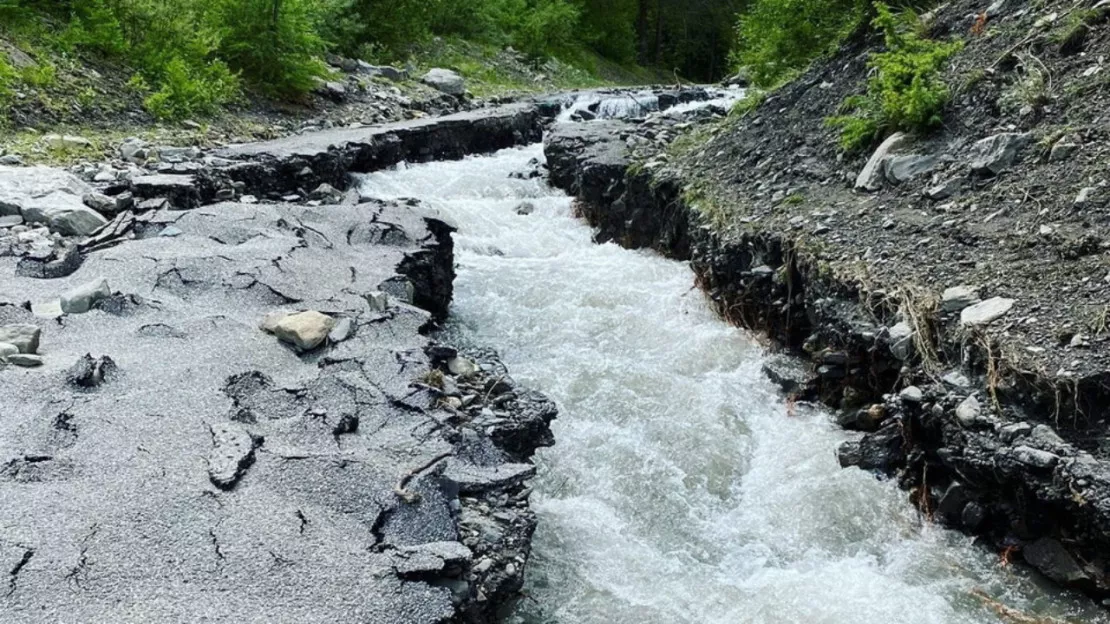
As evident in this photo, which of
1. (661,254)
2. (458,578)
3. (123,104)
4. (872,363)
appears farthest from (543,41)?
(458,578)

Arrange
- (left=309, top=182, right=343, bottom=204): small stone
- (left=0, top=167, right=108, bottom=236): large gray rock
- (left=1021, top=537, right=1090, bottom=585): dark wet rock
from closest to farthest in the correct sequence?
1. (left=1021, top=537, right=1090, bottom=585): dark wet rock
2. (left=0, top=167, right=108, bottom=236): large gray rock
3. (left=309, top=182, right=343, bottom=204): small stone

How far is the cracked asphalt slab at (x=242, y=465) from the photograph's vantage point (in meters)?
2.70

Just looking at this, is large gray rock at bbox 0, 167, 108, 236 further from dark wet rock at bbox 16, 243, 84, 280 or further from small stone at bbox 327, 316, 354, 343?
small stone at bbox 327, 316, 354, 343

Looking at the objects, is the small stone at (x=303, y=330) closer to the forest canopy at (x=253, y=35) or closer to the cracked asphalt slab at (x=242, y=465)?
the cracked asphalt slab at (x=242, y=465)

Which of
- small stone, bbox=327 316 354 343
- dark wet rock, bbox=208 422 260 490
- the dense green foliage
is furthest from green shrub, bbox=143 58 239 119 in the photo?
dark wet rock, bbox=208 422 260 490

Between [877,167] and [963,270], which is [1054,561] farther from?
[877,167]

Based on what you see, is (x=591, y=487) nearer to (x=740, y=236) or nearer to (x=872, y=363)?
(x=872, y=363)

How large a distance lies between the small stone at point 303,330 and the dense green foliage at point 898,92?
4775 millimetres

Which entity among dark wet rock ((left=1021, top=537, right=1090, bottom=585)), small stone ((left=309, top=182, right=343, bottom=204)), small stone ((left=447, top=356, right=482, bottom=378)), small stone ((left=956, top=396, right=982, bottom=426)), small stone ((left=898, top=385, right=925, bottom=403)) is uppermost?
small stone ((left=956, top=396, right=982, bottom=426))

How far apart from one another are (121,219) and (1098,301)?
6743 mm

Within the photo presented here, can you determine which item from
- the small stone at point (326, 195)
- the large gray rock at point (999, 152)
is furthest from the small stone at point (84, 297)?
the large gray rock at point (999, 152)

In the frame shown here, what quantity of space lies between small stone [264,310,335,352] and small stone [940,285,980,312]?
3.55 m

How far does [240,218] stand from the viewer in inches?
262

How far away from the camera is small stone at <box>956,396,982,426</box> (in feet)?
13.2
